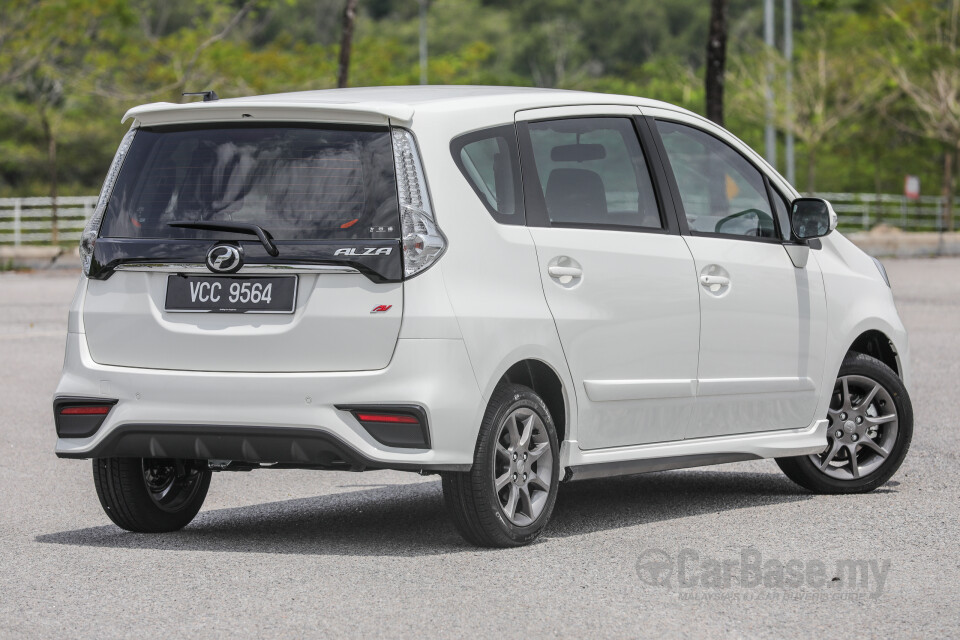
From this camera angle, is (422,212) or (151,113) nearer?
(422,212)

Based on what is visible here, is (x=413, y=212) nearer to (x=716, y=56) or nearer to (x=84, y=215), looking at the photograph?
(x=716, y=56)

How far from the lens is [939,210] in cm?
4622

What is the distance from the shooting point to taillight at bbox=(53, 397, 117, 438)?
6.32m

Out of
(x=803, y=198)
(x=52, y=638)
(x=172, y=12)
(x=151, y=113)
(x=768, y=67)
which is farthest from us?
(x=172, y=12)

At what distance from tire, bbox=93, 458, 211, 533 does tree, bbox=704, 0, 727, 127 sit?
19.9 meters

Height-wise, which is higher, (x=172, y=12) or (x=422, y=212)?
(x=172, y=12)

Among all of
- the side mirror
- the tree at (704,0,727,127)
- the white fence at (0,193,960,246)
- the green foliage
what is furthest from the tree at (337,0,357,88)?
the side mirror

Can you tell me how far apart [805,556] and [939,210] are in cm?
4183

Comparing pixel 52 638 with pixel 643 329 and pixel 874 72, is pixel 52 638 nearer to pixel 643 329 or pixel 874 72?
pixel 643 329

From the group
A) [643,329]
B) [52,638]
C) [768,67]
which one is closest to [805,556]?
[643,329]

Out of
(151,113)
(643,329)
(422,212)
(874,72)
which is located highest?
(874,72)

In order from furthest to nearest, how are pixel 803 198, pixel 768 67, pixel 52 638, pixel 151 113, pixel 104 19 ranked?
pixel 768 67, pixel 104 19, pixel 803 198, pixel 151 113, pixel 52 638

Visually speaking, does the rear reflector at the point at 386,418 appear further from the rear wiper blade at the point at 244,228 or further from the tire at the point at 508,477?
the rear wiper blade at the point at 244,228

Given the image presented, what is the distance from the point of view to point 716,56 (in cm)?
2712
